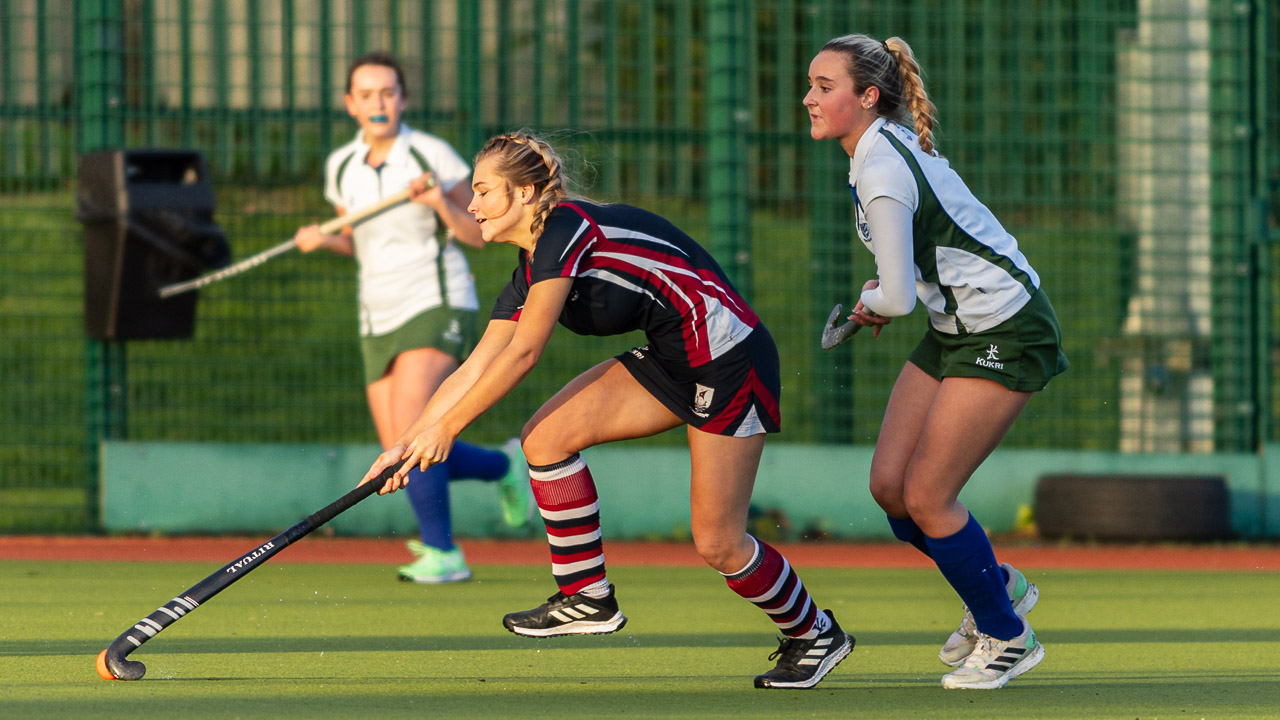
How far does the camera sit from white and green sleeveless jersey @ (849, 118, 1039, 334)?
3998 millimetres

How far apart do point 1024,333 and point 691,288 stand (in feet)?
2.81

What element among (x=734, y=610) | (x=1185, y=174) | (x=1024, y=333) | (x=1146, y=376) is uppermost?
(x=1185, y=174)

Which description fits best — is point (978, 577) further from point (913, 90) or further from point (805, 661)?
point (913, 90)

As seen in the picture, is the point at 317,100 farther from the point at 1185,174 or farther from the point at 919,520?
the point at 919,520

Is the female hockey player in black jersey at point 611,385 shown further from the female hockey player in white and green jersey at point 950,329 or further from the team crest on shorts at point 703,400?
the female hockey player in white and green jersey at point 950,329

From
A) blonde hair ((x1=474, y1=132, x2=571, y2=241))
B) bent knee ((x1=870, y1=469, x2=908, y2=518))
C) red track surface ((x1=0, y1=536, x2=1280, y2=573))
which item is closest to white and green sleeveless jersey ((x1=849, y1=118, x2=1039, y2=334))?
bent knee ((x1=870, y1=469, x2=908, y2=518))

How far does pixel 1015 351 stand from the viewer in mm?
4086

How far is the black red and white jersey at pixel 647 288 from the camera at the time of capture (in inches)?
155

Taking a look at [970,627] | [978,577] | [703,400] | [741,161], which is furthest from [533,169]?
[741,161]

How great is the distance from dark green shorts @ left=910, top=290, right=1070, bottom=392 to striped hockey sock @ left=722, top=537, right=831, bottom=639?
2.16 ft

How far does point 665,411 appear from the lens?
414cm

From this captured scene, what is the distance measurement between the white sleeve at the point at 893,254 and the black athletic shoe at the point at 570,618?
1.04 metres

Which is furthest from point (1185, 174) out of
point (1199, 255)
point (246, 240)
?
point (246, 240)

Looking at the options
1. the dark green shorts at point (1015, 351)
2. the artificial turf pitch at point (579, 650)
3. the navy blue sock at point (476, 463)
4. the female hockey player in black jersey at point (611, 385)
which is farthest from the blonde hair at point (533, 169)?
the navy blue sock at point (476, 463)
